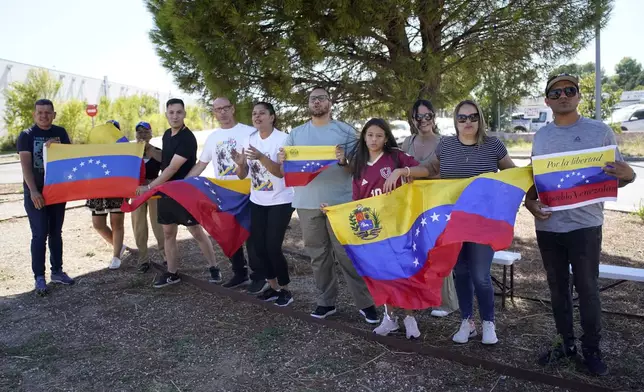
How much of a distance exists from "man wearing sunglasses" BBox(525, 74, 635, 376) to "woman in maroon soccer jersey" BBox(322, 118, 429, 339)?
3.36 ft

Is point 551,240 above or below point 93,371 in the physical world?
above

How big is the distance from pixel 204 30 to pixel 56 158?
2.32 m

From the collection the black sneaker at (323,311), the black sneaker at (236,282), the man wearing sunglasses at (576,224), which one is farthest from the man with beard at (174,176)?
the man wearing sunglasses at (576,224)

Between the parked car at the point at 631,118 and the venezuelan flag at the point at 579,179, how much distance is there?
2982 centimetres

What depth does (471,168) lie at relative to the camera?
4051 mm

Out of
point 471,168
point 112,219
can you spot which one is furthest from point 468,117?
point 112,219

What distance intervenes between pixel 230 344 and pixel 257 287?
1.30 m

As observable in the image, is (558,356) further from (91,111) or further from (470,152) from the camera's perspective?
(91,111)

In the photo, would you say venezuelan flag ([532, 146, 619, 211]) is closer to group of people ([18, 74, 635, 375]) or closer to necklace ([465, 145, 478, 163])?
group of people ([18, 74, 635, 375])

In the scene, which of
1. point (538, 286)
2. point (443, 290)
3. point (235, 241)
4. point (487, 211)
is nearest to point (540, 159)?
point (487, 211)

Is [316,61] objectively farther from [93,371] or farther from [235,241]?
[93,371]

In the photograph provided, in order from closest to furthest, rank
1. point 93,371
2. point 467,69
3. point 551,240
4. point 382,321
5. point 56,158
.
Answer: point 551,240, point 93,371, point 382,321, point 56,158, point 467,69

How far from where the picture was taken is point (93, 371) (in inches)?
159

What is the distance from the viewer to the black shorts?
5.74 metres
